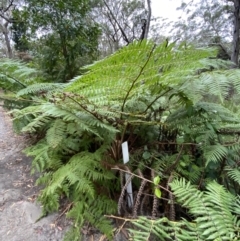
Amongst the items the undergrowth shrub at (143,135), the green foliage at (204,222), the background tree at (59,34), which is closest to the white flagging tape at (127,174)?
the undergrowth shrub at (143,135)

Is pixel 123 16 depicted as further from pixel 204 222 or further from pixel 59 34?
pixel 204 222

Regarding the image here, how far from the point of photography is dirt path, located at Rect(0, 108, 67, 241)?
4.02ft

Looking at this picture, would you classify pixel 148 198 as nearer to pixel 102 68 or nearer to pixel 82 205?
pixel 82 205

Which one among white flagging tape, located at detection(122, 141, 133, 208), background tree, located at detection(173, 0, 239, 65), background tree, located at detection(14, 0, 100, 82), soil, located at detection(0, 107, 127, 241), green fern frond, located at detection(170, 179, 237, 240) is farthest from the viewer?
background tree, located at detection(173, 0, 239, 65)

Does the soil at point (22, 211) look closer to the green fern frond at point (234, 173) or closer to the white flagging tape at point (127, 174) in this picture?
the white flagging tape at point (127, 174)

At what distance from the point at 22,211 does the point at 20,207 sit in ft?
0.17

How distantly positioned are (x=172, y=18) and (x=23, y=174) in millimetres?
13420

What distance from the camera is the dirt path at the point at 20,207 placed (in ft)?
4.02

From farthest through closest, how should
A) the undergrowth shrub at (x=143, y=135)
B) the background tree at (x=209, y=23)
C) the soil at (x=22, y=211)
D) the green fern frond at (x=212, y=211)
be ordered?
1. the background tree at (x=209, y=23)
2. the soil at (x=22, y=211)
3. the undergrowth shrub at (x=143, y=135)
4. the green fern frond at (x=212, y=211)

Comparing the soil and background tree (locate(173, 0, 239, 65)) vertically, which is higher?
background tree (locate(173, 0, 239, 65))

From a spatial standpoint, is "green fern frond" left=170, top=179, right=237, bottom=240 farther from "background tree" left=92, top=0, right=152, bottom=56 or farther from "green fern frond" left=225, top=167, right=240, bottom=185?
"background tree" left=92, top=0, right=152, bottom=56

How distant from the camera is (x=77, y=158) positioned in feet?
4.19

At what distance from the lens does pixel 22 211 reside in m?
1.40

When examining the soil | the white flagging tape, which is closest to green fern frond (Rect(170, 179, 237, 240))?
the white flagging tape
